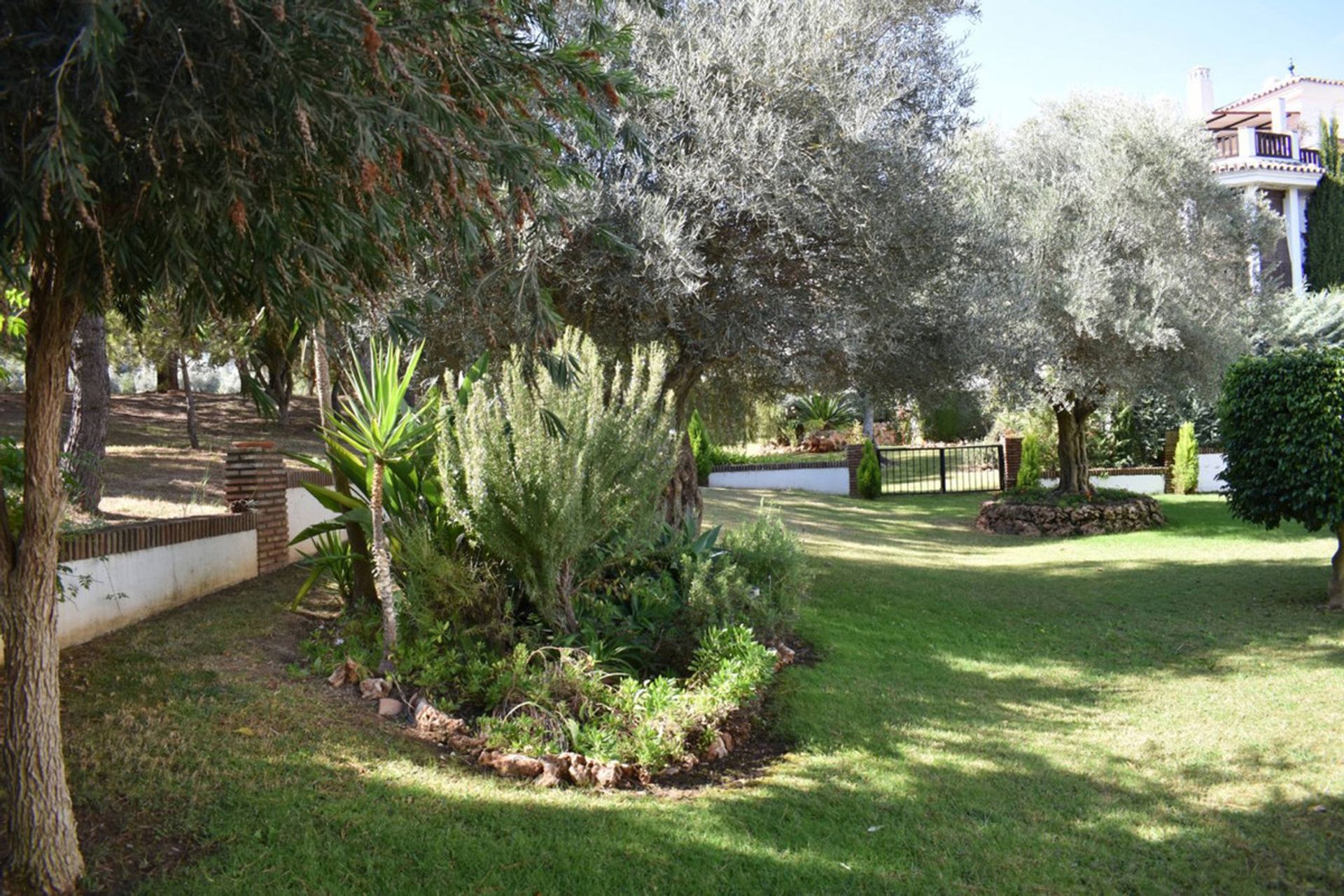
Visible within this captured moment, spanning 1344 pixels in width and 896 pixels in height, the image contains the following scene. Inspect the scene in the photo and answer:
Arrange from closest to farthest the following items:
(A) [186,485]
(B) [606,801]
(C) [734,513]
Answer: (B) [606,801]
(A) [186,485]
(C) [734,513]

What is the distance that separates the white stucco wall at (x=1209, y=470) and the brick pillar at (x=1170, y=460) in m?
0.53

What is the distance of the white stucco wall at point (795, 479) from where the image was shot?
24.0 metres

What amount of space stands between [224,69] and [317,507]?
802 cm

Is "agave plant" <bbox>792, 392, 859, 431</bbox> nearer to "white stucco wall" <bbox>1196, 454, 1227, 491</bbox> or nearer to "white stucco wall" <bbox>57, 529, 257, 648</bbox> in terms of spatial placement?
"white stucco wall" <bbox>1196, 454, 1227, 491</bbox>

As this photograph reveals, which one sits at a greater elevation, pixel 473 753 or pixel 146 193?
pixel 146 193

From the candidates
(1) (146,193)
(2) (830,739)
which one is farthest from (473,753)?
(1) (146,193)

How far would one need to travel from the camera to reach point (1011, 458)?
76.0 ft

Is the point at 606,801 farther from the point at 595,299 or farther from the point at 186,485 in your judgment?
the point at 186,485

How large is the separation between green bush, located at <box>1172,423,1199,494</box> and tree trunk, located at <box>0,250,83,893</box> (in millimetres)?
22404

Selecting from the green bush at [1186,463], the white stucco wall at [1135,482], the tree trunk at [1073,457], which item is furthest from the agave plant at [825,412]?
the tree trunk at [1073,457]

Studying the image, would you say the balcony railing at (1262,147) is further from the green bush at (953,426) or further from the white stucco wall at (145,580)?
the white stucco wall at (145,580)

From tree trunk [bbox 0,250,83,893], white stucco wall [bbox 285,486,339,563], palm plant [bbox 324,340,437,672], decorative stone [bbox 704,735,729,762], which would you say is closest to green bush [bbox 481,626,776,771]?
decorative stone [bbox 704,735,729,762]

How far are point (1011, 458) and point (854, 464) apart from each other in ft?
11.5

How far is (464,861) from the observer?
4387mm
